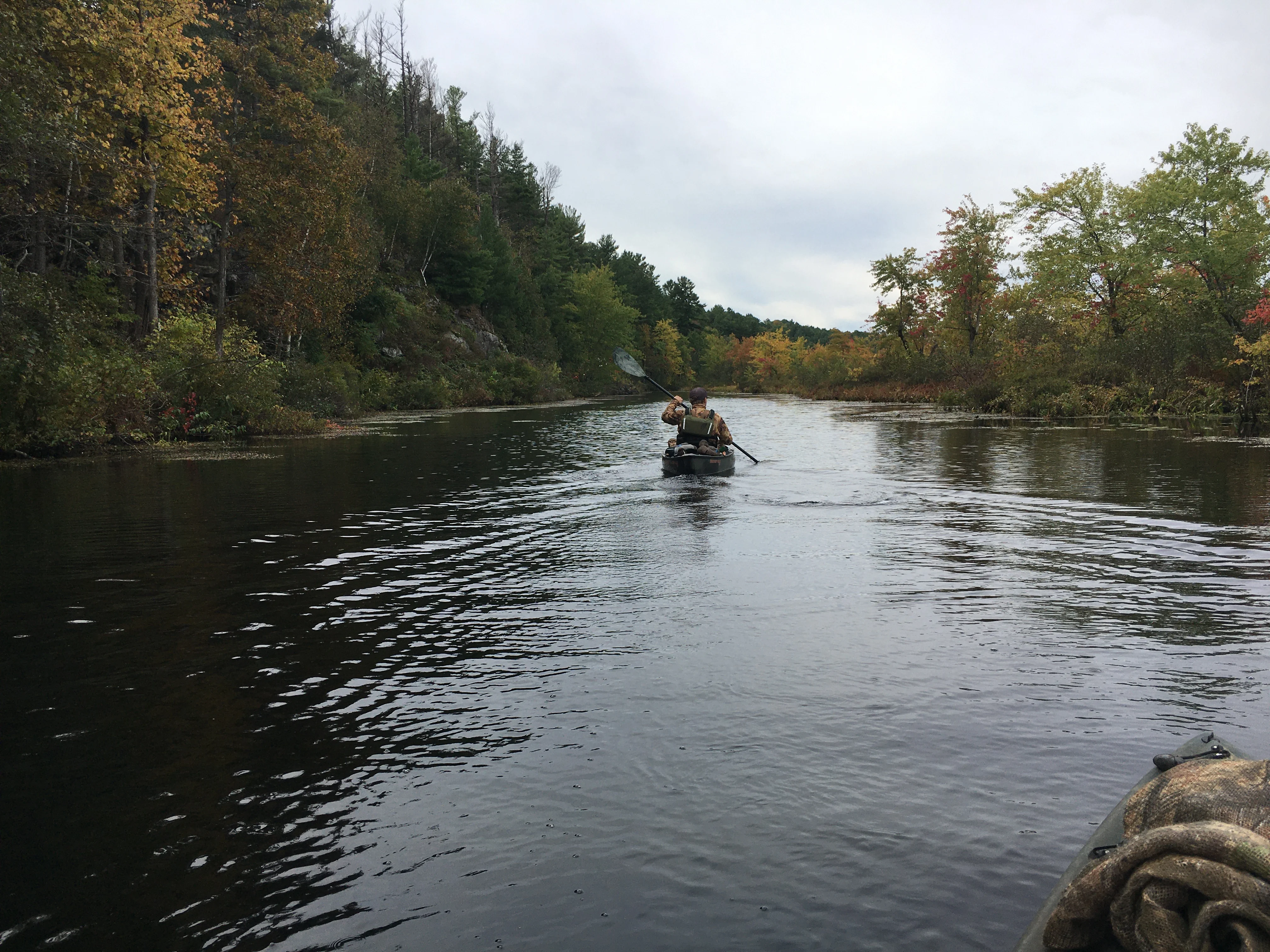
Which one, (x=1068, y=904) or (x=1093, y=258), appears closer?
(x=1068, y=904)

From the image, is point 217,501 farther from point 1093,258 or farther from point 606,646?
point 1093,258

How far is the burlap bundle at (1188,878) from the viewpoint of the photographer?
7.42 ft

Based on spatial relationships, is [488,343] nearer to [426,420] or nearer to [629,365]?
[426,420]

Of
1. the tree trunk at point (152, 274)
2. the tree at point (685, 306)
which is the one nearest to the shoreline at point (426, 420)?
the tree trunk at point (152, 274)

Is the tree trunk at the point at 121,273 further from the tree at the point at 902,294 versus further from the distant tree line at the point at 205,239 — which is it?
the tree at the point at 902,294

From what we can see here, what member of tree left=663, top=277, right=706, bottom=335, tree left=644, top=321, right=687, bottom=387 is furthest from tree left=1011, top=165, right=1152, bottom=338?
tree left=663, top=277, right=706, bottom=335

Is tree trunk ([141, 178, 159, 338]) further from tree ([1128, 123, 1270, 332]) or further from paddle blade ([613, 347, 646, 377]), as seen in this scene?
tree ([1128, 123, 1270, 332])

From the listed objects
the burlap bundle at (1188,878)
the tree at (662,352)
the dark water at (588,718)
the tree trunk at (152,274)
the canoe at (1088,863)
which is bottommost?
the dark water at (588,718)

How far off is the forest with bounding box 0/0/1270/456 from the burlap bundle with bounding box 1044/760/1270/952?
17.9m

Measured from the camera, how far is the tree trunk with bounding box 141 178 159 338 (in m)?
25.2

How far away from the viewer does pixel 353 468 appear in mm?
19391

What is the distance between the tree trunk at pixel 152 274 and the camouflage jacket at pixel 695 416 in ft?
55.1

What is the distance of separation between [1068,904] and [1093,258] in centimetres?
5017

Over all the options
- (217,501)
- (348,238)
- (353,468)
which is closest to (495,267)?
(348,238)
